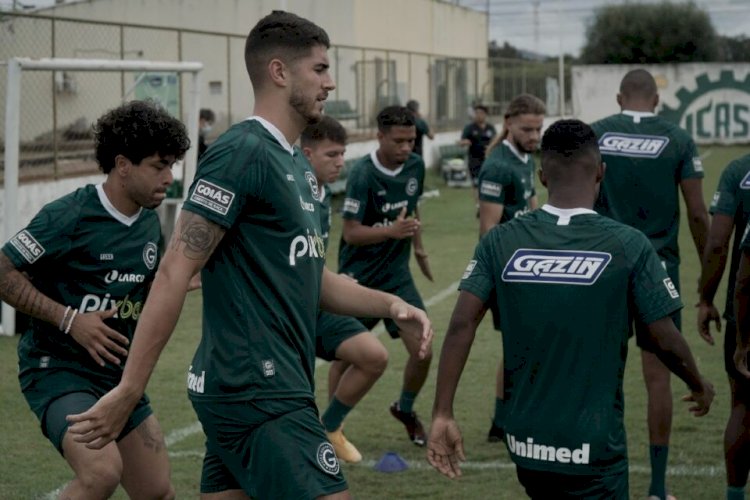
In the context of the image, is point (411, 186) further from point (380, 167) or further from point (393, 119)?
point (393, 119)

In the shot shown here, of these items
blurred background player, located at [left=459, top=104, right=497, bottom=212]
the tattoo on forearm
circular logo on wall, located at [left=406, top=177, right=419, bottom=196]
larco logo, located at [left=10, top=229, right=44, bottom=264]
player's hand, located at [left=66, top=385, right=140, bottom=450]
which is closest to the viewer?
player's hand, located at [left=66, top=385, right=140, bottom=450]

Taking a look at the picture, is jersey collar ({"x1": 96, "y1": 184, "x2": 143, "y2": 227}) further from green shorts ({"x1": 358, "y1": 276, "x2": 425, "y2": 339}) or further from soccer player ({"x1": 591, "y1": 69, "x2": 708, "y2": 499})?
green shorts ({"x1": 358, "y1": 276, "x2": 425, "y2": 339})

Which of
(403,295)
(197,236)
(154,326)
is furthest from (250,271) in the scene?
(403,295)

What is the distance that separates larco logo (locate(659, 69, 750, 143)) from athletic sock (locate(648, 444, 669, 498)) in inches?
1596

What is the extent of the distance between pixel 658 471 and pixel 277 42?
3655 millimetres

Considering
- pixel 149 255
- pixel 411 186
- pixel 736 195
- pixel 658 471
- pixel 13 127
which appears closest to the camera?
pixel 149 255

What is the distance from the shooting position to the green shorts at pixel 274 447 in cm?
396

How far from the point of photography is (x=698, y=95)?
1853 inches

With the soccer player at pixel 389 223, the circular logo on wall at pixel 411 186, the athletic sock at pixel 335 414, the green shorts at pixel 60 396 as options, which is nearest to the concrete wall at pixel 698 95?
the circular logo on wall at pixel 411 186

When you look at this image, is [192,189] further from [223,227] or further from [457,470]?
[457,470]

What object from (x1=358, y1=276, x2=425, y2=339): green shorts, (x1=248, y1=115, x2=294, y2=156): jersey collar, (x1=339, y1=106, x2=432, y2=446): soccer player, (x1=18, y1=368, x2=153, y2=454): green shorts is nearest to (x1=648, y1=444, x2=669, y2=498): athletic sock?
(x1=339, y1=106, x2=432, y2=446): soccer player

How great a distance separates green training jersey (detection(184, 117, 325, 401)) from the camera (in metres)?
3.97

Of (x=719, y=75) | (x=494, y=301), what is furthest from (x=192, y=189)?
(x=719, y=75)

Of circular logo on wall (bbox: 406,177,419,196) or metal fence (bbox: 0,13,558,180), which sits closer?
circular logo on wall (bbox: 406,177,419,196)
